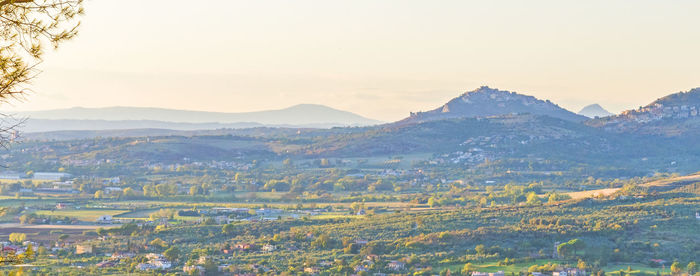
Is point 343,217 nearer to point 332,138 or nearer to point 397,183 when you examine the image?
point 397,183

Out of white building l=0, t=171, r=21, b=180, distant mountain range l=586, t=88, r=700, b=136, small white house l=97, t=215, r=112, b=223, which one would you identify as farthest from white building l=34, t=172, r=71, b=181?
distant mountain range l=586, t=88, r=700, b=136

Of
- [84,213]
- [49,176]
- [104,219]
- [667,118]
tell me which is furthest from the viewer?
[667,118]

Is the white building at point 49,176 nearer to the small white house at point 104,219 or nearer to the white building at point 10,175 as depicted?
the white building at point 10,175

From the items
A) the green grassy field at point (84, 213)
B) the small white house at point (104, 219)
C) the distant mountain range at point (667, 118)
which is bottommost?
the green grassy field at point (84, 213)

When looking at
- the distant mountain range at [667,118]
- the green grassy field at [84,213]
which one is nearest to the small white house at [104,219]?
the green grassy field at [84,213]

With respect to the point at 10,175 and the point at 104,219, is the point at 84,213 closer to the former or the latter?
the point at 104,219

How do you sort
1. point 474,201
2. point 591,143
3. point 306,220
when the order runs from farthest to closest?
point 591,143
point 474,201
point 306,220

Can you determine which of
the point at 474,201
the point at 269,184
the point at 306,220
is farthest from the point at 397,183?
the point at 306,220

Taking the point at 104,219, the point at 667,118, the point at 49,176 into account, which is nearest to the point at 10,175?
the point at 49,176

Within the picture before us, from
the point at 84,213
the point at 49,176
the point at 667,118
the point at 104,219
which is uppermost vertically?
the point at 667,118

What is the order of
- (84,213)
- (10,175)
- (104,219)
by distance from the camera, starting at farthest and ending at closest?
(10,175)
(84,213)
(104,219)

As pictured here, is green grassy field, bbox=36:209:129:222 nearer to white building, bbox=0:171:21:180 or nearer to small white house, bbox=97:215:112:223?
small white house, bbox=97:215:112:223
